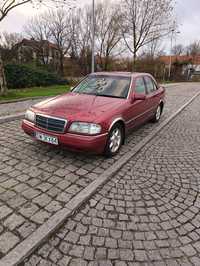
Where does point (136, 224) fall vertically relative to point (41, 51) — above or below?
below

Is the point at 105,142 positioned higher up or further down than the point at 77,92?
further down

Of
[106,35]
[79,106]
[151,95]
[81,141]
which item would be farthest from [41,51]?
[81,141]

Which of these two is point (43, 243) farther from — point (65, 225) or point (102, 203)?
point (102, 203)

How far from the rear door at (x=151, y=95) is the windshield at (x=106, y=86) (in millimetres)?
1217

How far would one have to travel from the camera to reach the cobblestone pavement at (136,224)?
2.12 meters

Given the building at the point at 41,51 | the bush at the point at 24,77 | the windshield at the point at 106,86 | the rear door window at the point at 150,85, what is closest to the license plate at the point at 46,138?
the windshield at the point at 106,86

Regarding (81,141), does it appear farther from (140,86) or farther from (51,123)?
(140,86)

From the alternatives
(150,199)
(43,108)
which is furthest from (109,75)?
(150,199)

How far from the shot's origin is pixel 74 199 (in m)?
2.89

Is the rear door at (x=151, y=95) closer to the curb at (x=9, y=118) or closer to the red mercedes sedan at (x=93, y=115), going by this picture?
the red mercedes sedan at (x=93, y=115)

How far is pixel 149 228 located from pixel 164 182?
1132 mm

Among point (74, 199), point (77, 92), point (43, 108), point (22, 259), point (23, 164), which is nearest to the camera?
point (22, 259)

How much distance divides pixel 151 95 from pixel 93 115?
3150 mm

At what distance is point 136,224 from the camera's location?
2557 mm
